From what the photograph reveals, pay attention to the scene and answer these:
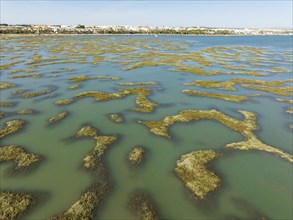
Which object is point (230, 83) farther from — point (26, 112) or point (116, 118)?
point (26, 112)

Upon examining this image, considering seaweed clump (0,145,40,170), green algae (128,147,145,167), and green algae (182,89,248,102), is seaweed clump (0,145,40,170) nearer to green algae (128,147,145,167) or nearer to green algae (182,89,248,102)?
green algae (128,147,145,167)

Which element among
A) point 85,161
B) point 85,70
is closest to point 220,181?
point 85,161

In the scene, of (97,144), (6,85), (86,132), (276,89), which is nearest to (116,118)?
(86,132)

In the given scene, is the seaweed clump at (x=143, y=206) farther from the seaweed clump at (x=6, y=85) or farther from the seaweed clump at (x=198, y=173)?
the seaweed clump at (x=6, y=85)

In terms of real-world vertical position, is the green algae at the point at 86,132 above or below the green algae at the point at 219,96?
above

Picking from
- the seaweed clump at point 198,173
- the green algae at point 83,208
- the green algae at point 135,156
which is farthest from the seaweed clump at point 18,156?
the seaweed clump at point 198,173

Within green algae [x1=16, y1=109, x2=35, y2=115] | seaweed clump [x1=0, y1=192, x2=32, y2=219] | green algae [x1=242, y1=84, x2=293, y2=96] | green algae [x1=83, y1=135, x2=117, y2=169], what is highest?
seaweed clump [x1=0, y1=192, x2=32, y2=219]

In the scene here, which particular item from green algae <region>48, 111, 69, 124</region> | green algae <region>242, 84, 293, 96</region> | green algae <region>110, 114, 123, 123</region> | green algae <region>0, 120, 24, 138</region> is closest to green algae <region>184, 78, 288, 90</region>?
green algae <region>242, 84, 293, 96</region>
